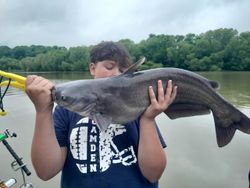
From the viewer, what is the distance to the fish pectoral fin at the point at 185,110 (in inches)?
96.4

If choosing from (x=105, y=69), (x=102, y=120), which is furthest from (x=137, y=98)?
(x=105, y=69)

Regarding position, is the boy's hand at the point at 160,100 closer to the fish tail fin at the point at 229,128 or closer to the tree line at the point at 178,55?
the fish tail fin at the point at 229,128

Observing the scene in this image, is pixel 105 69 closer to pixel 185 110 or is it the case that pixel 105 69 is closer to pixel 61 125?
pixel 61 125

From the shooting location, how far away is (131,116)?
7.29ft

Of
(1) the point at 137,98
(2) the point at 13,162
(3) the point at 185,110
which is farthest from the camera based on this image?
(2) the point at 13,162

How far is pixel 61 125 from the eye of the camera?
2.49 meters

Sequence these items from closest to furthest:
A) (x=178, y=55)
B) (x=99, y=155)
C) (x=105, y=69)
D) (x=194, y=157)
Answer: (x=99, y=155), (x=105, y=69), (x=194, y=157), (x=178, y=55)

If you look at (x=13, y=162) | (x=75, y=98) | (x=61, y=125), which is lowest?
(x=13, y=162)

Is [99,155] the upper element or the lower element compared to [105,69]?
lower

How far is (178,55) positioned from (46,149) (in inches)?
2173

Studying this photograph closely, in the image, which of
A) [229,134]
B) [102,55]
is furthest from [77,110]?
[229,134]

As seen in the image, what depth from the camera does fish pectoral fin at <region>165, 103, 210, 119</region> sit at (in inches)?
96.4

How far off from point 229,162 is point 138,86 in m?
7.95

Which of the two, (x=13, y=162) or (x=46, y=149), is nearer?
(x=46, y=149)
